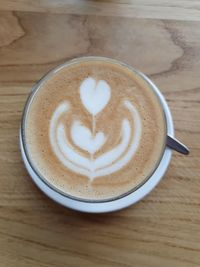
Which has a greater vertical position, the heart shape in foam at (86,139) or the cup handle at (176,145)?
the heart shape in foam at (86,139)

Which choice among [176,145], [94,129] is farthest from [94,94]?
[176,145]

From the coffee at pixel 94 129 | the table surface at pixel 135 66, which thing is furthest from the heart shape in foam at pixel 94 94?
the table surface at pixel 135 66

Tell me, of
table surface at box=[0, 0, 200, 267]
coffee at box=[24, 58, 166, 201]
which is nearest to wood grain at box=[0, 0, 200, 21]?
table surface at box=[0, 0, 200, 267]

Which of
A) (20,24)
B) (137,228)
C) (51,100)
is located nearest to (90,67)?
(51,100)

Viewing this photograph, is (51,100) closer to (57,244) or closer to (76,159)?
(76,159)

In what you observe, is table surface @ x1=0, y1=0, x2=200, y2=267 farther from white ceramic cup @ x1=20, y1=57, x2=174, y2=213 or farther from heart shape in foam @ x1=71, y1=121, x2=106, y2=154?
heart shape in foam @ x1=71, y1=121, x2=106, y2=154

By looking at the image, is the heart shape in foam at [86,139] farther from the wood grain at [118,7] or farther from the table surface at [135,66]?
the wood grain at [118,7]

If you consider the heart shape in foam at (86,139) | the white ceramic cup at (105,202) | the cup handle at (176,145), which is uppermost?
the heart shape in foam at (86,139)
